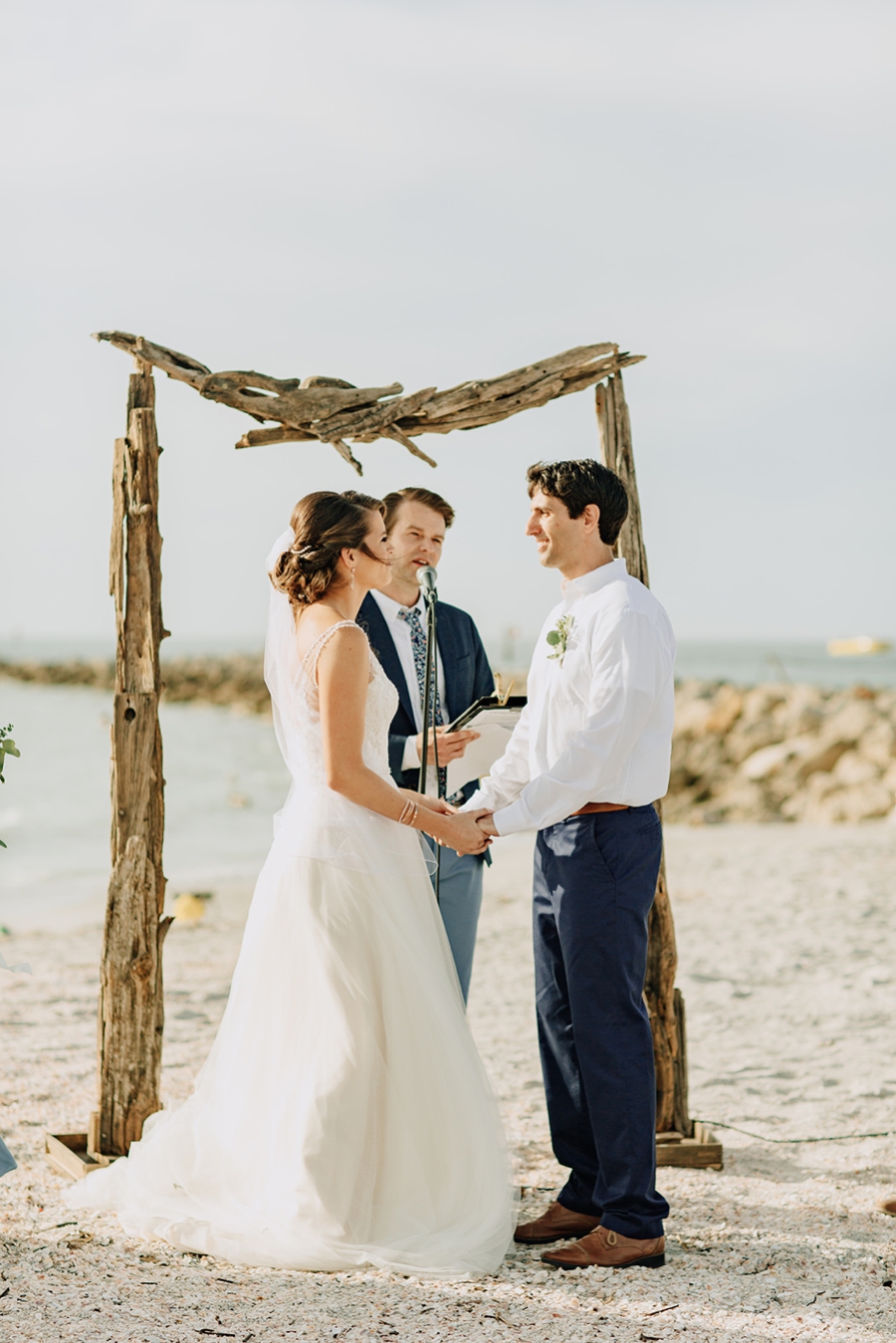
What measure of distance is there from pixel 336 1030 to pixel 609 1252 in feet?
3.08

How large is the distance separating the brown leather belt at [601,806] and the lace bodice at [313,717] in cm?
59

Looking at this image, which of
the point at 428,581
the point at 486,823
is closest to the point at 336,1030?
the point at 486,823

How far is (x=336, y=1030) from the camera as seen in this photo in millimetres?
3262

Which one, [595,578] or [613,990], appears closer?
[613,990]

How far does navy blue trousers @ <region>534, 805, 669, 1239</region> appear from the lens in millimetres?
3256

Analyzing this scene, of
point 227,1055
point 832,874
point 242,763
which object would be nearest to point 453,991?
point 227,1055

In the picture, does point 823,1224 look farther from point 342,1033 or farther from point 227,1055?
point 227,1055

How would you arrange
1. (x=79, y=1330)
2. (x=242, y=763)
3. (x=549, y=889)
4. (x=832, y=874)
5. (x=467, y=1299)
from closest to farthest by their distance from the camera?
(x=79, y=1330), (x=467, y=1299), (x=549, y=889), (x=832, y=874), (x=242, y=763)

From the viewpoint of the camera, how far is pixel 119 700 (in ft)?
13.4

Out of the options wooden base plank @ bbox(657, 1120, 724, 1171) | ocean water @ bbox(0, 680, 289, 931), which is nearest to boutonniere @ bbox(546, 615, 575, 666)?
wooden base plank @ bbox(657, 1120, 724, 1171)

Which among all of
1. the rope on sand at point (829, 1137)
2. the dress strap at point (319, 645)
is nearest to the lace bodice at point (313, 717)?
the dress strap at point (319, 645)

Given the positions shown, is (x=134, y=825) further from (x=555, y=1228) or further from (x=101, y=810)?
(x=101, y=810)

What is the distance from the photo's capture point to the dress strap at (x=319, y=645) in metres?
3.29

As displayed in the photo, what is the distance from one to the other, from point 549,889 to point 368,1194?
95 cm
